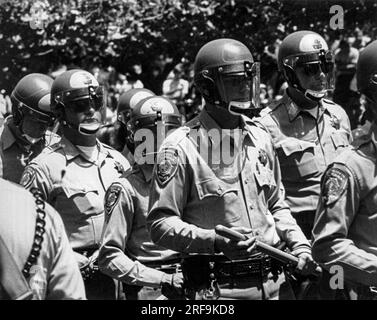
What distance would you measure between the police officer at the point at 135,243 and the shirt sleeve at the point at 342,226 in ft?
3.59

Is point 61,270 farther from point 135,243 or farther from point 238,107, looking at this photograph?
point 135,243

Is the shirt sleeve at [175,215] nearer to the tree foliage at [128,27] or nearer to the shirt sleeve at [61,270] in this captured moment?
the shirt sleeve at [61,270]

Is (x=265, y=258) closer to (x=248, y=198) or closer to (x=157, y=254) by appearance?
(x=248, y=198)

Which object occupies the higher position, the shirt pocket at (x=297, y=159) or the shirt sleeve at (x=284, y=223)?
the shirt sleeve at (x=284, y=223)

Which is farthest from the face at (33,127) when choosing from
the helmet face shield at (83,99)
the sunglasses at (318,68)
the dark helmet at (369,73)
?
the dark helmet at (369,73)

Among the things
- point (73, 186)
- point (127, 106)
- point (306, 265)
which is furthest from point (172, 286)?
point (127, 106)

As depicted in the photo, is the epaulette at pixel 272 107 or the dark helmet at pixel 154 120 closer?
the dark helmet at pixel 154 120

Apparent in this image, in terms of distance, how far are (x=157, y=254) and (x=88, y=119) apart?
1340 millimetres

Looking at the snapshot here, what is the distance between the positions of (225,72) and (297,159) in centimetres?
177

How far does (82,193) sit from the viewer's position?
7906 mm

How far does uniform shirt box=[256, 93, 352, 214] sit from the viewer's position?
8.14 meters

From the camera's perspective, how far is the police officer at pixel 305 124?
8.16 metres

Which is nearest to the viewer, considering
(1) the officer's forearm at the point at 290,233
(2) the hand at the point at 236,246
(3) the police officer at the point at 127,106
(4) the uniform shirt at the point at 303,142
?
(2) the hand at the point at 236,246
